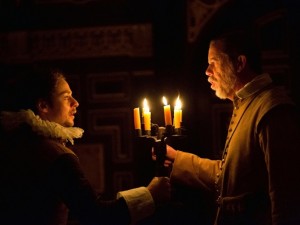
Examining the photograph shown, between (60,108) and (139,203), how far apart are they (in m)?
0.87

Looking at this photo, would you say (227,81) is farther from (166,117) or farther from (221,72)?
(166,117)

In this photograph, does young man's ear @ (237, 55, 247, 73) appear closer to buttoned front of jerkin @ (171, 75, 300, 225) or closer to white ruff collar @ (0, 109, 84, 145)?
buttoned front of jerkin @ (171, 75, 300, 225)

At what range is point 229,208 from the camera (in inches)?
108

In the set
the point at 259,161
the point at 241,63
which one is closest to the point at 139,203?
the point at 259,161

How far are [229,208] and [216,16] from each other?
259 centimetres

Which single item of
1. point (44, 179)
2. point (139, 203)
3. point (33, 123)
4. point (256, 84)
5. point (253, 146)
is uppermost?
point (256, 84)

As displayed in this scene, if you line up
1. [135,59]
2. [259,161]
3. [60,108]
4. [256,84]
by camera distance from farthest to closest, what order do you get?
[135,59], [60,108], [256,84], [259,161]

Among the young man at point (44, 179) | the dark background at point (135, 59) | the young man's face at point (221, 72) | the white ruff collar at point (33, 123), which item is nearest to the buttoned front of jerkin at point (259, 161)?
the young man's face at point (221, 72)

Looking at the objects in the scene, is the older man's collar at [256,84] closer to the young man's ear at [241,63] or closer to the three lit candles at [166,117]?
the young man's ear at [241,63]

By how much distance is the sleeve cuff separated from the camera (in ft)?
8.89

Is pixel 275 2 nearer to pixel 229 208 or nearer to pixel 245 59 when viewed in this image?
pixel 245 59

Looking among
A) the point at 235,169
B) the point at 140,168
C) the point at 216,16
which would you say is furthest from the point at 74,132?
the point at 216,16

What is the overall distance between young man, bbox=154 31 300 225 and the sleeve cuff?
1.60ft

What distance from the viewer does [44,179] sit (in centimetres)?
257
